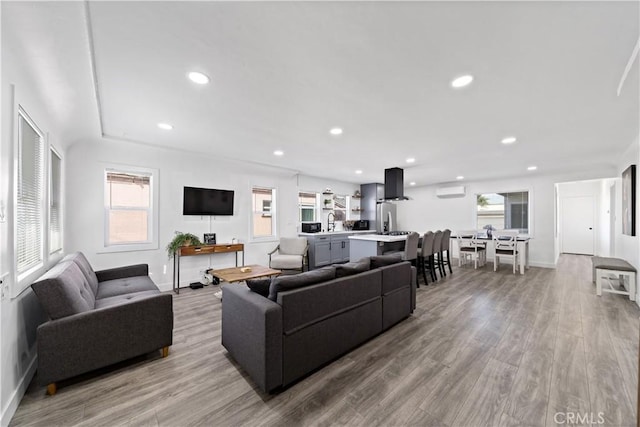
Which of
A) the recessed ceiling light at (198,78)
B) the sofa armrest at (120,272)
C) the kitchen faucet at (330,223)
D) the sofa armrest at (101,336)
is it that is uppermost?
the recessed ceiling light at (198,78)

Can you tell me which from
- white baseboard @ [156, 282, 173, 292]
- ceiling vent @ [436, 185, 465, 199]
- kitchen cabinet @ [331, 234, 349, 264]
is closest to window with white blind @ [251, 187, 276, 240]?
kitchen cabinet @ [331, 234, 349, 264]

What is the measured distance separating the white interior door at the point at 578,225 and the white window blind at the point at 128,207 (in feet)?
40.2

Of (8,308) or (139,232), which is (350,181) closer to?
(139,232)

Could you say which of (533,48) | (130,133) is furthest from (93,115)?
(533,48)

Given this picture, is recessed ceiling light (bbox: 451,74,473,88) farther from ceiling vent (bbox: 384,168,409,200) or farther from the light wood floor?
ceiling vent (bbox: 384,168,409,200)

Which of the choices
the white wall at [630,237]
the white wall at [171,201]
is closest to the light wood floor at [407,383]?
the white wall at [630,237]

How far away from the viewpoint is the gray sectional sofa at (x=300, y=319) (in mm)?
1809

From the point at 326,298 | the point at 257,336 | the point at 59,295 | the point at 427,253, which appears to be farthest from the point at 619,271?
the point at 59,295

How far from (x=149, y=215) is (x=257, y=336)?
12.1 feet

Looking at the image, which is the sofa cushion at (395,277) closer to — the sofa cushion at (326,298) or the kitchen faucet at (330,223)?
the sofa cushion at (326,298)

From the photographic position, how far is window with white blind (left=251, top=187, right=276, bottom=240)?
581 centimetres

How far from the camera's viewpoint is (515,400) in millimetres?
1766

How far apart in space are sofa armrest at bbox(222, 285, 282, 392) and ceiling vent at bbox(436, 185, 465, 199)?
7.41 m

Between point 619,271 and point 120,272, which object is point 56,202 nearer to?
point 120,272
